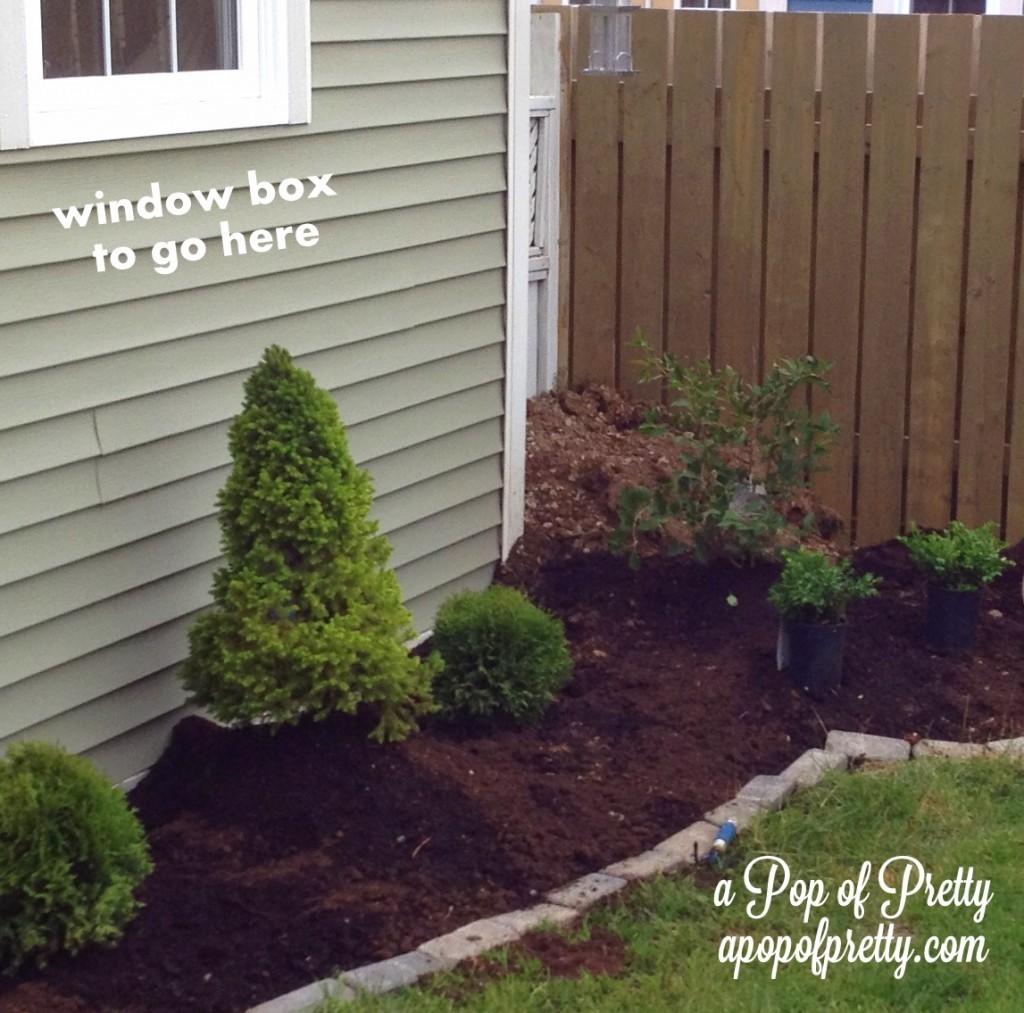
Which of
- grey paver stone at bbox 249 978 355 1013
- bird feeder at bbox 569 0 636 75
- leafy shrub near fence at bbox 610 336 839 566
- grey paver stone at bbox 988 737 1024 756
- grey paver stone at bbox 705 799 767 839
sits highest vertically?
bird feeder at bbox 569 0 636 75

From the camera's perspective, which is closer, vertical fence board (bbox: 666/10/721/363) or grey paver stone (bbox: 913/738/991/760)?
grey paver stone (bbox: 913/738/991/760)

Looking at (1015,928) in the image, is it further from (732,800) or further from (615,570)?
(615,570)

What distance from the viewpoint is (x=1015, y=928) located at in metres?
3.63

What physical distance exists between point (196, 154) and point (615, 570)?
2307 mm

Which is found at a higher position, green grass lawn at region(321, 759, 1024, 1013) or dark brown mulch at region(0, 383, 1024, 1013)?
dark brown mulch at region(0, 383, 1024, 1013)

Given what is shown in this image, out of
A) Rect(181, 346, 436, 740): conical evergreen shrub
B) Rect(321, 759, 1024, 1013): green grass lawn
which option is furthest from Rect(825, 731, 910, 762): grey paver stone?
Rect(181, 346, 436, 740): conical evergreen shrub

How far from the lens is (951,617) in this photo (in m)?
5.32

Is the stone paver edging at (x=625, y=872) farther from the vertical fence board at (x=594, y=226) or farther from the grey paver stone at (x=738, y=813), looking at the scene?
the vertical fence board at (x=594, y=226)

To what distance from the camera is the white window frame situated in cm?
362

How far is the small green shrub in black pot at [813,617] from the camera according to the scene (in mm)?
4883

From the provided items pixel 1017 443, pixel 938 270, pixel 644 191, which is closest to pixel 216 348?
pixel 644 191

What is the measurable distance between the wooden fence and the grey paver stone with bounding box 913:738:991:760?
1.90m

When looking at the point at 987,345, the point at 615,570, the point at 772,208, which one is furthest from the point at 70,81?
the point at 987,345

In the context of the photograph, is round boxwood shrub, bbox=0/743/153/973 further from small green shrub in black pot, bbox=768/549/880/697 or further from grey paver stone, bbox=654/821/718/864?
small green shrub in black pot, bbox=768/549/880/697
